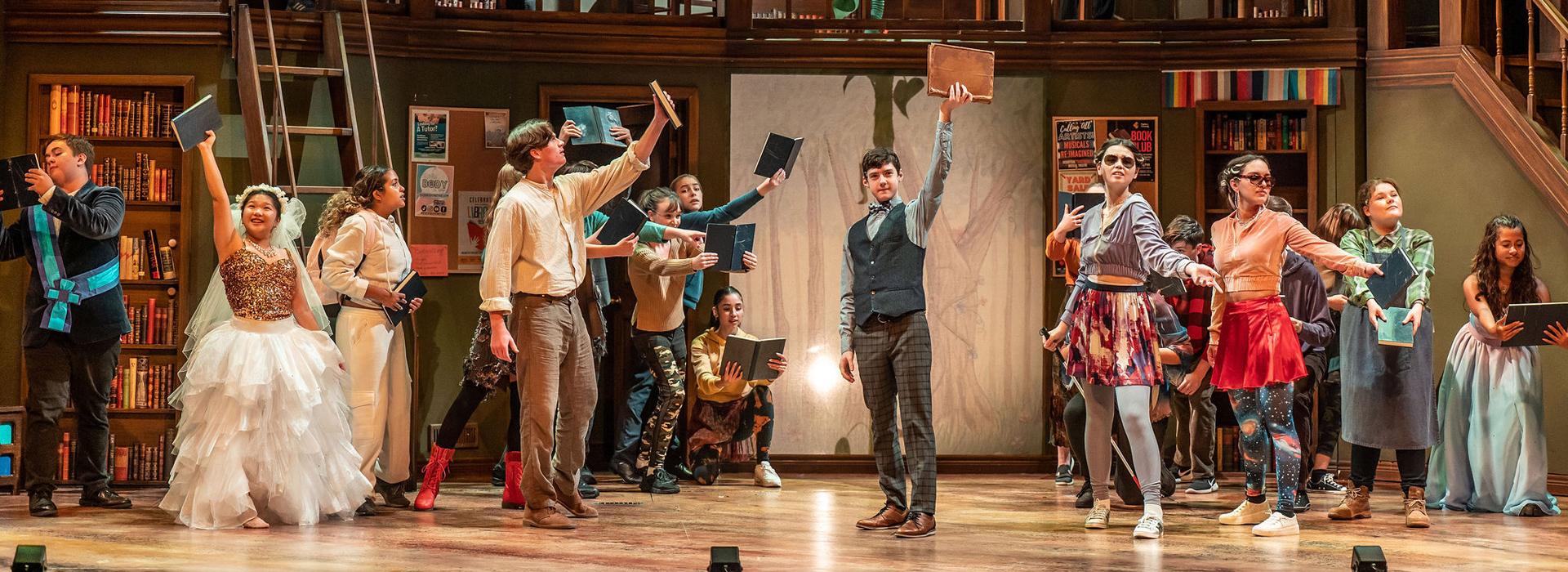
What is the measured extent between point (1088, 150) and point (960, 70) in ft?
9.54

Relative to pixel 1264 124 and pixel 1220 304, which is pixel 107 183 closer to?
pixel 1220 304

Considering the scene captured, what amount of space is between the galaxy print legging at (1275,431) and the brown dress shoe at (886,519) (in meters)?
1.37

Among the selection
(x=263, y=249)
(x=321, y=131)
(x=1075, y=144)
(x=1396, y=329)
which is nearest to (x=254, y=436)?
(x=263, y=249)

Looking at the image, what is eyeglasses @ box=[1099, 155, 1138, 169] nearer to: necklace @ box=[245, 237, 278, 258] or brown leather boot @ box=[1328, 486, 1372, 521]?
brown leather boot @ box=[1328, 486, 1372, 521]

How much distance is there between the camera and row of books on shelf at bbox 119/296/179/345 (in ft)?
23.4

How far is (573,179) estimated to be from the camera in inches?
215

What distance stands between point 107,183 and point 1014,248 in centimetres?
465

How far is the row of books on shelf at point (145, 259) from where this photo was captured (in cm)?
712

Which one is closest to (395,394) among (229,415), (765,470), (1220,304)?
(229,415)

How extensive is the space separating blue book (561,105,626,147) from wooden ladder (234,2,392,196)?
93 cm

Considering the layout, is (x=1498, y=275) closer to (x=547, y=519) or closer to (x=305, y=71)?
(x=547, y=519)

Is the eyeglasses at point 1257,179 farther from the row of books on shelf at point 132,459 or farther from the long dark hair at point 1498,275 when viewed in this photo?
the row of books on shelf at point 132,459

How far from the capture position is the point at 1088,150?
788cm

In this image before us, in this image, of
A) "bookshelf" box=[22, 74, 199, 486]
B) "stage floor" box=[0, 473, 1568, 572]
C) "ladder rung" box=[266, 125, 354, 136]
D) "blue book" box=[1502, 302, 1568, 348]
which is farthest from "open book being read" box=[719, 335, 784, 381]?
"blue book" box=[1502, 302, 1568, 348]
